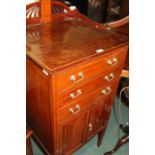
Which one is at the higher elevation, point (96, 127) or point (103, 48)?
point (103, 48)

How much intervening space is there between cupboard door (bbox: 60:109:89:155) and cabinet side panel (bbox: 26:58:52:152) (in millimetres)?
87

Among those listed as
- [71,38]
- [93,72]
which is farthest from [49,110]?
[71,38]

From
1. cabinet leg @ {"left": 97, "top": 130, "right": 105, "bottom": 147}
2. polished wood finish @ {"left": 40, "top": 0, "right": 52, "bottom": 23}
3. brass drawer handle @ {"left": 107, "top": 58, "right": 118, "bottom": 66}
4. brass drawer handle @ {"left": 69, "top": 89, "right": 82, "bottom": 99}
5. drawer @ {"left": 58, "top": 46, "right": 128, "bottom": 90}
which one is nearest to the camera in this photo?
drawer @ {"left": 58, "top": 46, "right": 128, "bottom": 90}

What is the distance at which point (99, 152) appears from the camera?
157cm

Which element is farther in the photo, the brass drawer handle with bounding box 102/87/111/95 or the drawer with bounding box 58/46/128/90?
the brass drawer handle with bounding box 102/87/111/95

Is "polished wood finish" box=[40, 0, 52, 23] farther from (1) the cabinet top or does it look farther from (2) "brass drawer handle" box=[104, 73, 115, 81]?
(2) "brass drawer handle" box=[104, 73, 115, 81]

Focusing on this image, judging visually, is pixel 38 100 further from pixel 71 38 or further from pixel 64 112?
pixel 71 38

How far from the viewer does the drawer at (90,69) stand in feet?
→ 2.82

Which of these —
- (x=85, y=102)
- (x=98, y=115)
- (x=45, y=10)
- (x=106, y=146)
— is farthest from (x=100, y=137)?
(x=45, y=10)

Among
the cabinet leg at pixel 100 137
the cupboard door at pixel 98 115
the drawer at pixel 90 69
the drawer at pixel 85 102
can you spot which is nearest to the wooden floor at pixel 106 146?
the cabinet leg at pixel 100 137

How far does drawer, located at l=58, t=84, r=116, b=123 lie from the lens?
100 cm

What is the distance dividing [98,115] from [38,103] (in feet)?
1.51

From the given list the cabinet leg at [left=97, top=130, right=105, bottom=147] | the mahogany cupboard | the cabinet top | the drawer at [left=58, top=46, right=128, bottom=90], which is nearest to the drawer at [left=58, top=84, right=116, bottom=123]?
the mahogany cupboard
